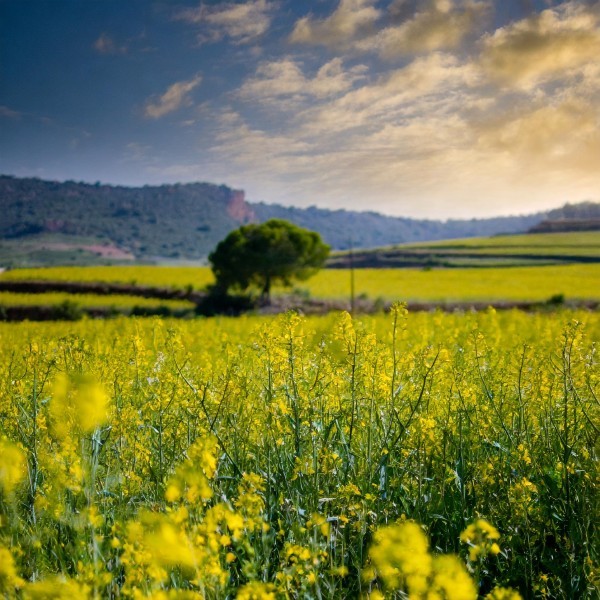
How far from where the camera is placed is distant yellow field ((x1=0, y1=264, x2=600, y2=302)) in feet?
117

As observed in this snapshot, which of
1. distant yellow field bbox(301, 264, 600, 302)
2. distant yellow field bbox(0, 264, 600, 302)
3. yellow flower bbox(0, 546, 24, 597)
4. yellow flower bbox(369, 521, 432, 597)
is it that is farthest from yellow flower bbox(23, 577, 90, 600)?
distant yellow field bbox(0, 264, 600, 302)

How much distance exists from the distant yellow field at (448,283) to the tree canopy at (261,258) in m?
2.68

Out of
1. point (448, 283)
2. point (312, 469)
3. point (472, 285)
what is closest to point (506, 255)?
point (448, 283)

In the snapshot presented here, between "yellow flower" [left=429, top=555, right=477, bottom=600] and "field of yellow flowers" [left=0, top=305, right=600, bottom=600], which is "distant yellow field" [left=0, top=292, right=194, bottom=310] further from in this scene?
"yellow flower" [left=429, top=555, right=477, bottom=600]

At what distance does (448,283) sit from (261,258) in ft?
51.5

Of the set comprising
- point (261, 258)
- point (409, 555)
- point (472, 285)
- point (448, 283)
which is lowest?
point (472, 285)

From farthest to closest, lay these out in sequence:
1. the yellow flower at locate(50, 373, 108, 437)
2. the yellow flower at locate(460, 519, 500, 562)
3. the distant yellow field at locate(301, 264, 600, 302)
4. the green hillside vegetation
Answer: the distant yellow field at locate(301, 264, 600, 302)
the green hillside vegetation
the yellow flower at locate(50, 373, 108, 437)
the yellow flower at locate(460, 519, 500, 562)

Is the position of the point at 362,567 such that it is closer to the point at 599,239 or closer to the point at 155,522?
the point at 155,522

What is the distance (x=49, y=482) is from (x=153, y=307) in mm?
33011

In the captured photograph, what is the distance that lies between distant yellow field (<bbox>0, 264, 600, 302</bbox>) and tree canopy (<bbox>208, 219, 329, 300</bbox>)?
268 centimetres

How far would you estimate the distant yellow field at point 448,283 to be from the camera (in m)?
35.6

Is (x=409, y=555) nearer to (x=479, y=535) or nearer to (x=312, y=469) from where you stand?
(x=479, y=535)

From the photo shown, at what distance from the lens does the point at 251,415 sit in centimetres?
419

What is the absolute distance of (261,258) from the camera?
128 ft
